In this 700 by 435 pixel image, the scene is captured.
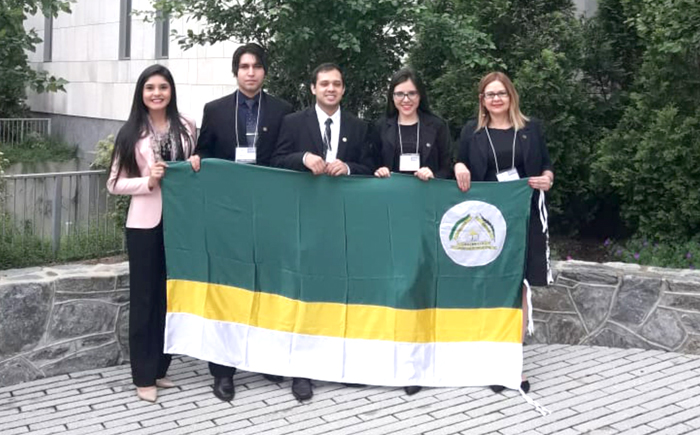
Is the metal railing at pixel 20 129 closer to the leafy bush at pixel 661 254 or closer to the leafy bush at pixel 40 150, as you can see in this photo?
the leafy bush at pixel 40 150

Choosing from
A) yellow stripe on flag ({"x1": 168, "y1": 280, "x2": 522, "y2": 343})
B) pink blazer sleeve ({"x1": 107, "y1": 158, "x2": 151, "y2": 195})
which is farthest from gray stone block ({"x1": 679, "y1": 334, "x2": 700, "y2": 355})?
pink blazer sleeve ({"x1": 107, "y1": 158, "x2": 151, "y2": 195})

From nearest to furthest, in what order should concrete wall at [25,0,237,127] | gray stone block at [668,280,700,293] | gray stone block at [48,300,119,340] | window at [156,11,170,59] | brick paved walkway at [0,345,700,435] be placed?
brick paved walkway at [0,345,700,435] → gray stone block at [48,300,119,340] → gray stone block at [668,280,700,293] → concrete wall at [25,0,237,127] → window at [156,11,170,59]

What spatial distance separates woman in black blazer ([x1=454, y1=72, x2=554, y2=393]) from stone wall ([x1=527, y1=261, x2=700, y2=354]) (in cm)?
105

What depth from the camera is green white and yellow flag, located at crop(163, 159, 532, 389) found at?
5.46 metres

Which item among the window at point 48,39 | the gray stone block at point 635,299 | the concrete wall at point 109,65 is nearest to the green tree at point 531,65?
the gray stone block at point 635,299

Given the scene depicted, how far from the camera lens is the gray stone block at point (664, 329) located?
630 centimetres

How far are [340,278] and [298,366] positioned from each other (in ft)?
2.00

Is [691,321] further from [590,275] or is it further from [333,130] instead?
[333,130]

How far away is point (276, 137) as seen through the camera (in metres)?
5.56

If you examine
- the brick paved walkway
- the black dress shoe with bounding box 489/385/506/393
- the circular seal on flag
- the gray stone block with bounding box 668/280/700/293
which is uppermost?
the circular seal on flag

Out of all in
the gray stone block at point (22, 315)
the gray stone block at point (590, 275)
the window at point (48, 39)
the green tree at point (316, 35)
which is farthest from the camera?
the window at point (48, 39)

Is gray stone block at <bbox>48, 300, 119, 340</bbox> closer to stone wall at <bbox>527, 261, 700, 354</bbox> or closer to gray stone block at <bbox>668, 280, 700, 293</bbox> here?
stone wall at <bbox>527, 261, 700, 354</bbox>

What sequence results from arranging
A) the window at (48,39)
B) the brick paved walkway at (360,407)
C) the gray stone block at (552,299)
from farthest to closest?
the window at (48,39) < the gray stone block at (552,299) < the brick paved walkway at (360,407)

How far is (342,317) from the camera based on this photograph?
5.52 metres
